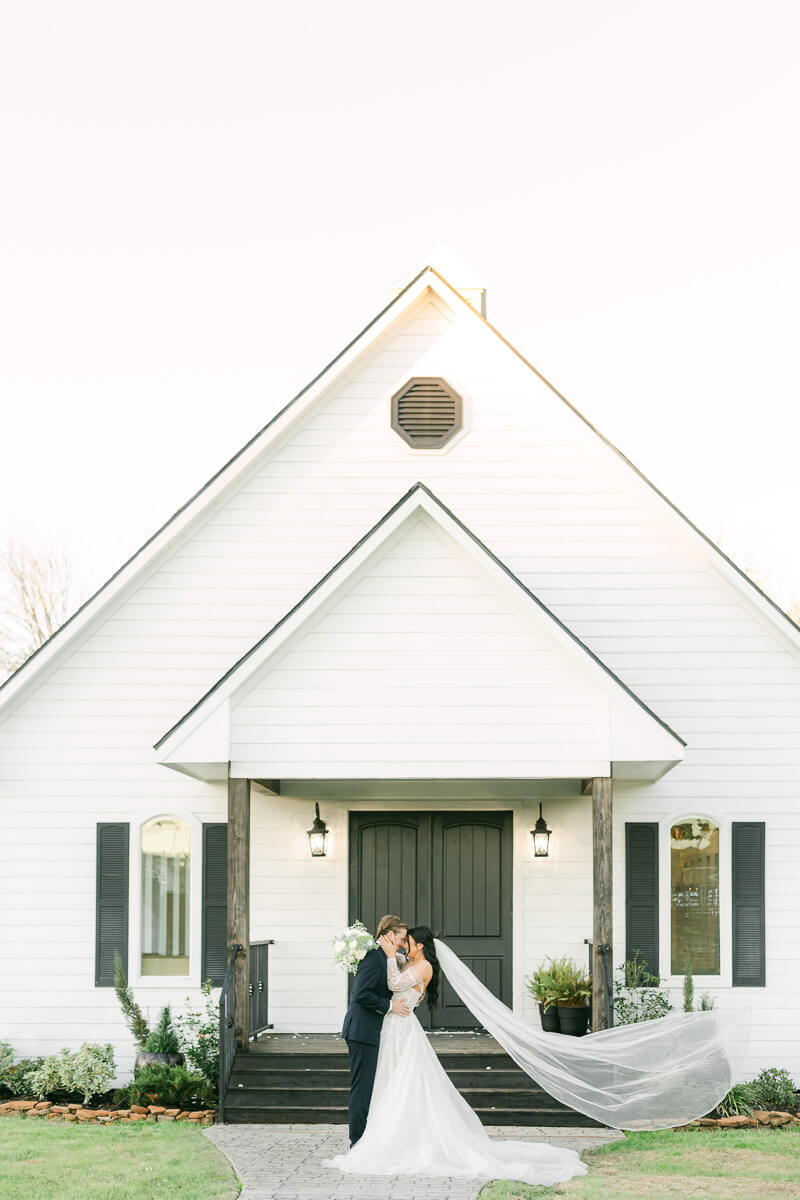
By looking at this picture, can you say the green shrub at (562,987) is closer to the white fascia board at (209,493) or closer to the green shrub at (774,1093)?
the green shrub at (774,1093)

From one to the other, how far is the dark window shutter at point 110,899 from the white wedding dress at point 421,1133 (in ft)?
15.4

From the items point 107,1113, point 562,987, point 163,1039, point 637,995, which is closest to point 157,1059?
point 163,1039

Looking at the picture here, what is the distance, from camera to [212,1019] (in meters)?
14.5

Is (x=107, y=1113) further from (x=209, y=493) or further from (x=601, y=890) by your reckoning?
(x=209, y=493)

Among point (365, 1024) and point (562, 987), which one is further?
point (562, 987)

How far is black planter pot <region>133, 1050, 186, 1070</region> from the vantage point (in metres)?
14.3

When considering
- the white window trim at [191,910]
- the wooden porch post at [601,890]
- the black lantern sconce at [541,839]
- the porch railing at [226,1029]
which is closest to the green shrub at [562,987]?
the wooden porch post at [601,890]

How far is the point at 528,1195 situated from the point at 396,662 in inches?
201

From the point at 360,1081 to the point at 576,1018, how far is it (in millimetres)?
3204

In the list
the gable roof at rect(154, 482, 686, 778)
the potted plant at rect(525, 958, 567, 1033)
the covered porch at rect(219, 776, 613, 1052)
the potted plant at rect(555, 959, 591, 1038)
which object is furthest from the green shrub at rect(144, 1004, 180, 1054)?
the potted plant at rect(555, 959, 591, 1038)

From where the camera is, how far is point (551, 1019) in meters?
14.2

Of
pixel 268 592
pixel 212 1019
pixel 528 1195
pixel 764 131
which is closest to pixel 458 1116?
pixel 528 1195

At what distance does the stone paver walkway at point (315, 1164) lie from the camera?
9953 mm

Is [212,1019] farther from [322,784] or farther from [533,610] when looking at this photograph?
[533,610]
